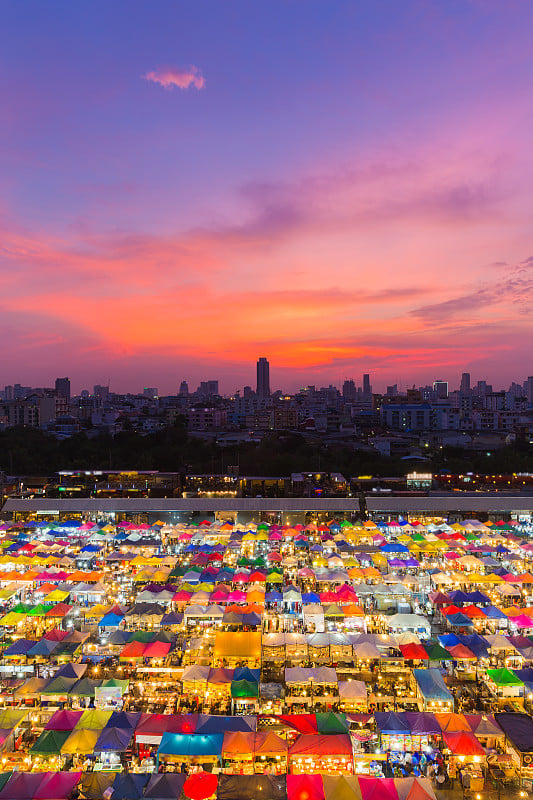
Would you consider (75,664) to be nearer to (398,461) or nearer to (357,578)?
(357,578)

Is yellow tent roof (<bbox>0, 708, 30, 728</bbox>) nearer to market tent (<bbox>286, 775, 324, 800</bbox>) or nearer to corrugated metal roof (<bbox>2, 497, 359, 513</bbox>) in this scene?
market tent (<bbox>286, 775, 324, 800</bbox>)

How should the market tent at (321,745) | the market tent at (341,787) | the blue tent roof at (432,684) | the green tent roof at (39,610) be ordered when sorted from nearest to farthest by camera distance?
the market tent at (341,787) → the market tent at (321,745) → the blue tent roof at (432,684) → the green tent roof at (39,610)

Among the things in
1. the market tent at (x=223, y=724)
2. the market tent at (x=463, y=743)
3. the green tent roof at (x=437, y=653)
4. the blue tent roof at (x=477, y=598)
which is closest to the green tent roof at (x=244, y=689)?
the market tent at (x=223, y=724)

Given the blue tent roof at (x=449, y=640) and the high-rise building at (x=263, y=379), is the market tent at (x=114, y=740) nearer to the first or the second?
the blue tent roof at (x=449, y=640)

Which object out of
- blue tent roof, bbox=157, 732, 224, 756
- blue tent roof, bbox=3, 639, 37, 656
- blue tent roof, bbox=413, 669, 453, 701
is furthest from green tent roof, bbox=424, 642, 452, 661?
blue tent roof, bbox=3, 639, 37, 656

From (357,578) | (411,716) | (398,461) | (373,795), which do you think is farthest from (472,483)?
(373,795)

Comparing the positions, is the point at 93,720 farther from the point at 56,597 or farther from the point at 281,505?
the point at 281,505
